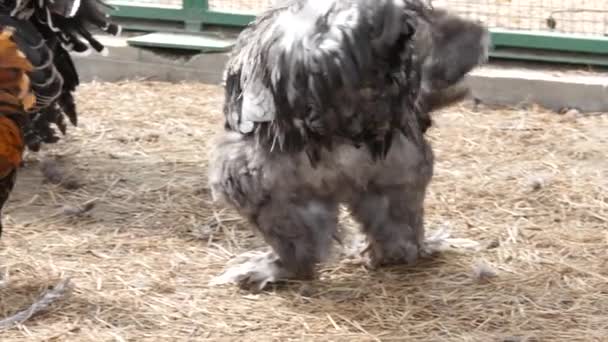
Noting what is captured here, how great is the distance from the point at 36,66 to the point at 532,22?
11.9 ft

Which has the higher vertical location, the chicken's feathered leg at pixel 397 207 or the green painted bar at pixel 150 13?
the green painted bar at pixel 150 13

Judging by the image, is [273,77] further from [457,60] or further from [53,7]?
[53,7]

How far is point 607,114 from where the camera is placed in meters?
6.18

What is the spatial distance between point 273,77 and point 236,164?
42cm

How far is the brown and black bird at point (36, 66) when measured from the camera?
3.57 metres

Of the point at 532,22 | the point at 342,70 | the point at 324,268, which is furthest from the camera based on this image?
the point at 532,22

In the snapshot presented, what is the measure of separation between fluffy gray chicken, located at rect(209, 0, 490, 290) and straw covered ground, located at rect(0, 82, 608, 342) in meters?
0.23

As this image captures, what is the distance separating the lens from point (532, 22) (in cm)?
671

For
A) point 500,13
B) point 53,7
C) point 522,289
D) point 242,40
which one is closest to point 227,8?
point 500,13

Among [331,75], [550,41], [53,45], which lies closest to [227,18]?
[550,41]

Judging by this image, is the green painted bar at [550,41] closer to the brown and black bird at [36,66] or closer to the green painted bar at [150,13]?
the green painted bar at [150,13]

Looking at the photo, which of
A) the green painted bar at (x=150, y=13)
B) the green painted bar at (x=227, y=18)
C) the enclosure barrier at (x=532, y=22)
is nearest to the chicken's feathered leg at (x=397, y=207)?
the enclosure barrier at (x=532, y=22)

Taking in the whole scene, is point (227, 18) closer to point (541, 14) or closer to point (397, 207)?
point (541, 14)

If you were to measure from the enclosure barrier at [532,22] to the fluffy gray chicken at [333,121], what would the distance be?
2555 mm
